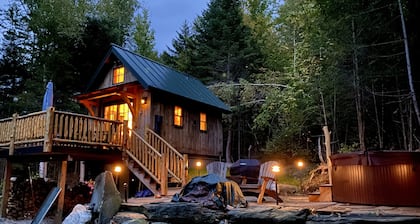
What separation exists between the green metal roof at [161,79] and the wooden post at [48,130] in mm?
3148

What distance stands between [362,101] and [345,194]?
3475mm

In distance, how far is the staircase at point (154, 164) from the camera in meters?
8.31

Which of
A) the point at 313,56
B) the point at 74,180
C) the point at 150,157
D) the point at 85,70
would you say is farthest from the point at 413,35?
the point at 85,70

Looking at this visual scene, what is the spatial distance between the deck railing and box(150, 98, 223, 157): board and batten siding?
2.12 m

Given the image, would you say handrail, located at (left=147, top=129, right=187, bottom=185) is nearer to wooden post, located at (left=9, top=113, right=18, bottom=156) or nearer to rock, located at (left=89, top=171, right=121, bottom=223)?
rock, located at (left=89, top=171, right=121, bottom=223)

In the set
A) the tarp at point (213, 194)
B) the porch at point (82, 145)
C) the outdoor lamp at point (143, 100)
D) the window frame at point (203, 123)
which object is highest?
the outdoor lamp at point (143, 100)

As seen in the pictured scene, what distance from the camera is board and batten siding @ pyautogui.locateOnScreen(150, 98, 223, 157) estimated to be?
11484 millimetres

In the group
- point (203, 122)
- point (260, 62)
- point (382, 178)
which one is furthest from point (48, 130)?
point (260, 62)

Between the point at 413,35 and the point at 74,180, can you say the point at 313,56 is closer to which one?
the point at 413,35

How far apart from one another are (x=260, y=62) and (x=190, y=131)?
22.7 feet

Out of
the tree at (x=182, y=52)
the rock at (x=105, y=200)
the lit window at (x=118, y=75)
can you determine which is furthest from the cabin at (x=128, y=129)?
the tree at (x=182, y=52)

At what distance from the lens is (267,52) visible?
59.8 feet

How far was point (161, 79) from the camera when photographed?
11.9 metres

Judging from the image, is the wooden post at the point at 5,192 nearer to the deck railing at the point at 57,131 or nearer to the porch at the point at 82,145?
the porch at the point at 82,145
